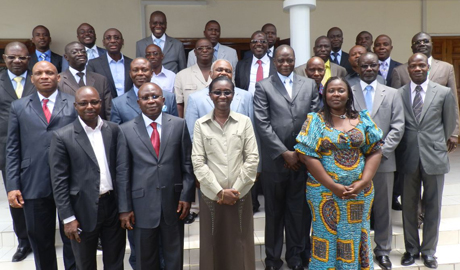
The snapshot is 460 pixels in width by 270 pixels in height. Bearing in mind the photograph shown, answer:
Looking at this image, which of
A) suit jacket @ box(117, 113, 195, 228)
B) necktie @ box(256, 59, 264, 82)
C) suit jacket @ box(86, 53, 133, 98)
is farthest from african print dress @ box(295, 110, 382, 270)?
suit jacket @ box(86, 53, 133, 98)

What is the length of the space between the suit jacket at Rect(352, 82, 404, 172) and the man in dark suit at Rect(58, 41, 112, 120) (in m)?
2.29

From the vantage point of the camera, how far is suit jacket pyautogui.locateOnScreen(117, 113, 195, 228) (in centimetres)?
305

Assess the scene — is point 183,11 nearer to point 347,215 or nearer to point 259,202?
point 259,202

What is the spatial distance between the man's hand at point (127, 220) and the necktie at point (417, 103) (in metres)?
2.57

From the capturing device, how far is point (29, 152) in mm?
3289

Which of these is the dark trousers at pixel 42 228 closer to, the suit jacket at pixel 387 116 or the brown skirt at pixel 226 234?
the brown skirt at pixel 226 234

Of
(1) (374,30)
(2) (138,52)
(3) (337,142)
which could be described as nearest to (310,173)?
(3) (337,142)

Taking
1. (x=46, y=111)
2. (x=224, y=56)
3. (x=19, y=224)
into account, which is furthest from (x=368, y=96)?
(x=19, y=224)

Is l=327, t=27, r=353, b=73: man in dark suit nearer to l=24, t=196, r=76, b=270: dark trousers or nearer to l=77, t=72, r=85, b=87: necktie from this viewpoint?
l=77, t=72, r=85, b=87: necktie

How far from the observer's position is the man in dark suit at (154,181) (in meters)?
3.07

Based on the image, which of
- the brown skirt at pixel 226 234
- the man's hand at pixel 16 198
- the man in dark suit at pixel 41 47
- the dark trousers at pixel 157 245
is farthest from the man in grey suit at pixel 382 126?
the man in dark suit at pixel 41 47

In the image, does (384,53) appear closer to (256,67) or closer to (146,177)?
(256,67)

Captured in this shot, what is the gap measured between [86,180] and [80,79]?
1.39 m

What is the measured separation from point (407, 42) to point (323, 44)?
13.7ft
